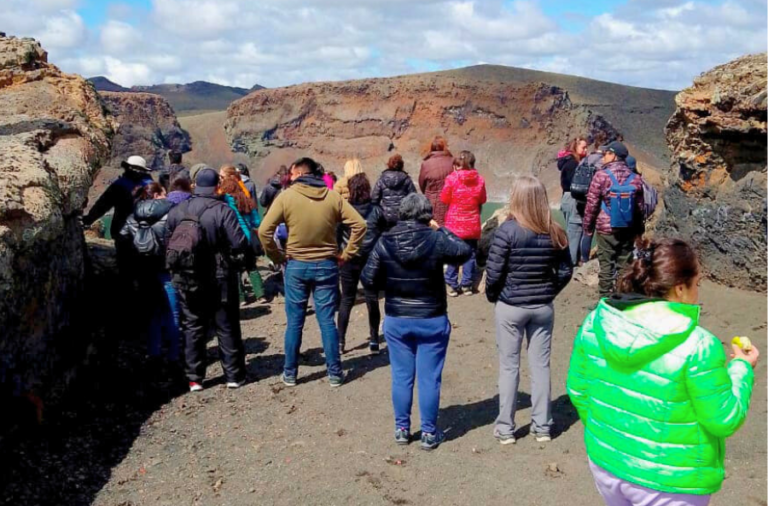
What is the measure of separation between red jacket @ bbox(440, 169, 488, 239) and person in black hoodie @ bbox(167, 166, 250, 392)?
3276 mm

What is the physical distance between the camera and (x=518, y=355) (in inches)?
197

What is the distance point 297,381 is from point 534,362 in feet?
8.04

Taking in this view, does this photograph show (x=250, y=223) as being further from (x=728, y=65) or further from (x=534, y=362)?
(x=728, y=65)

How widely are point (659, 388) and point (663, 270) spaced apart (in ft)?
1.44

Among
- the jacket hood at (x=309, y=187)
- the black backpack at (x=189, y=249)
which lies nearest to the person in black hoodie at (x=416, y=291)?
the jacket hood at (x=309, y=187)

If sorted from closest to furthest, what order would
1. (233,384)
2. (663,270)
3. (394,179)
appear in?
1. (663,270)
2. (233,384)
3. (394,179)

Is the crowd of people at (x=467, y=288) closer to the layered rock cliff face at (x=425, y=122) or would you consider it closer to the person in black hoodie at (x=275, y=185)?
the person in black hoodie at (x=275, y=185)

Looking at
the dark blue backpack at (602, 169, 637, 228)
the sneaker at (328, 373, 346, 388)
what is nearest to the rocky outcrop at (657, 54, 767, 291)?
the dark blue backpack at (602, 169, 637, 228)

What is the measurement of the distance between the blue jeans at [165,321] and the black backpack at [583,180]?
489 cm

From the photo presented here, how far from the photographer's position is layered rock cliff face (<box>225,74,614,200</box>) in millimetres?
85438

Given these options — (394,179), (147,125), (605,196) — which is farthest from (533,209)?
(147,125)

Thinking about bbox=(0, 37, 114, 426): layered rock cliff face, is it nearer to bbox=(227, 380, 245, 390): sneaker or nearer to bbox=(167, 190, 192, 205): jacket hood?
bbox=(167, 190, 192, 205): jacket hood

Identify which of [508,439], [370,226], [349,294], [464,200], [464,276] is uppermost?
[464,200]

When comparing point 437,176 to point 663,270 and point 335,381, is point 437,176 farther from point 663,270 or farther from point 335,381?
point 663,270
